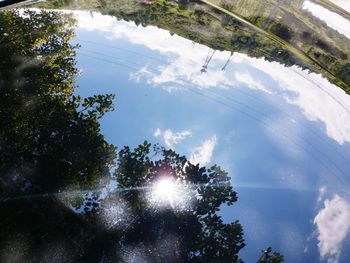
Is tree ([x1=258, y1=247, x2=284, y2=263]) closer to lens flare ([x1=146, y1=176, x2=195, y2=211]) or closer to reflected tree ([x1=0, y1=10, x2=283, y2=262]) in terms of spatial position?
reflected tree ([x1=0, y1=10, x2=283, y2=262])

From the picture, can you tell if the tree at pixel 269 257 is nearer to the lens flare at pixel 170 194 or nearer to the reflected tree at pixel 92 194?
the reflected tree at pixel 92 194

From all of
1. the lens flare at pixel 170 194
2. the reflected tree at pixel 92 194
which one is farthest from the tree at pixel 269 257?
the lens flare at pixel 170 194

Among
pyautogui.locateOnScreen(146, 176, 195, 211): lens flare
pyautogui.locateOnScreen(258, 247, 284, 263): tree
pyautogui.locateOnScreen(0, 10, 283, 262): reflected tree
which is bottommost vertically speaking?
pyautogui.locateOnScreen(0, 10, 283, 262): reflected tree

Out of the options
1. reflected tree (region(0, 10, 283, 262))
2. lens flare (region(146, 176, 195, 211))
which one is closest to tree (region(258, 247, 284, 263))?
reflected tree (region(0, 10, 283, 262))

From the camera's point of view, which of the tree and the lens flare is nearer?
the tree

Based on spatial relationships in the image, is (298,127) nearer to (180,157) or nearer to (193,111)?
(193,111)

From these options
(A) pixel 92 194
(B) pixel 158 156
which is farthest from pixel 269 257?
(A) pixel 92 194

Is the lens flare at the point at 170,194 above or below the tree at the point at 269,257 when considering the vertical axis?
below
